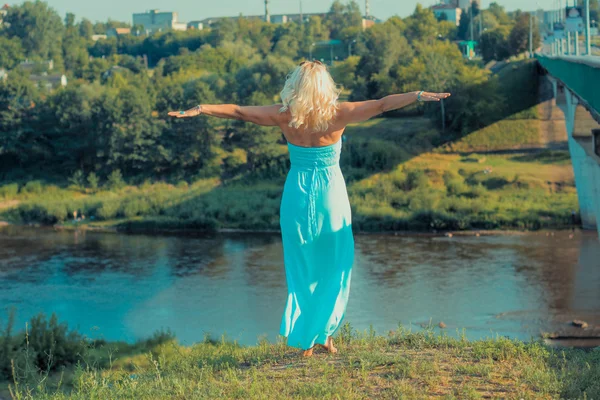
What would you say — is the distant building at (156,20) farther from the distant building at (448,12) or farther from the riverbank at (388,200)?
the riverbank at (388,200)

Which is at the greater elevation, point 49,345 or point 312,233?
point 312,233

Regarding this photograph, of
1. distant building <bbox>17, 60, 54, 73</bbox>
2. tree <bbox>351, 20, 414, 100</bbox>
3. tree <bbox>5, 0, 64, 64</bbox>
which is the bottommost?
tree <bbox>351, 20, 414, 100</bbox>

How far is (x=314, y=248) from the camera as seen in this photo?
704 centimetres

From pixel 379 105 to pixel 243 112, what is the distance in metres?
1.08

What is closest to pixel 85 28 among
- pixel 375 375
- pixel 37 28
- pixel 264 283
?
pixel 37 28

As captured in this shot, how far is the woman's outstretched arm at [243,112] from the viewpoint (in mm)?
6875

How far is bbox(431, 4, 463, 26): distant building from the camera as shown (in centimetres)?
11425

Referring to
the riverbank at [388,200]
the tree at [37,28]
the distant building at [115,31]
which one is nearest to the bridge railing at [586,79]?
the riverbank at [388,200]

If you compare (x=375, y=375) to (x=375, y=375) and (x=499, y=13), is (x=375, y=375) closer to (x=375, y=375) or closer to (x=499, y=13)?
(x=375, y=375)

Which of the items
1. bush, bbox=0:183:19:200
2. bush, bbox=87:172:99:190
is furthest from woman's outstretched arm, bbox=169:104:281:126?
bush, bbox=0:183:19:200

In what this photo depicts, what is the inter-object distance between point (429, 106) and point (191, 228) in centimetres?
1524

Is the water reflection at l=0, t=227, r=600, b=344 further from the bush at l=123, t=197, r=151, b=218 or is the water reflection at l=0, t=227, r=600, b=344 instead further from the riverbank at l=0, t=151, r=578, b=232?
the bush at l=123, t=197, r=151, b=218

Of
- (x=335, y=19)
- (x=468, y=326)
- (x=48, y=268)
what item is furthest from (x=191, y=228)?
(x=335, y=19)

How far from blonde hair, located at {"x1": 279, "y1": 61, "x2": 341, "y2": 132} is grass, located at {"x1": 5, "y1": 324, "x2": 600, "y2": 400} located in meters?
1.87
